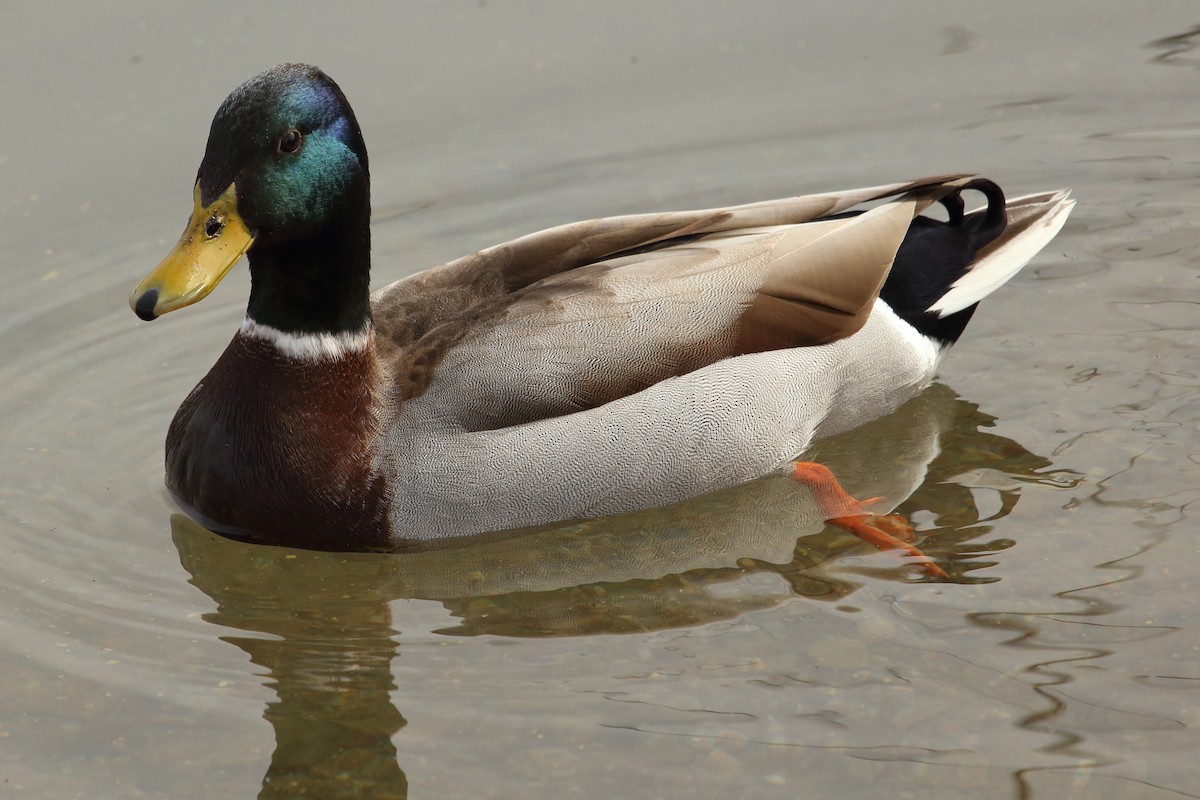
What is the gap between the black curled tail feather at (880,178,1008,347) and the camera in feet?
22.5

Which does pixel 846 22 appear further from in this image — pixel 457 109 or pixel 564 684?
pixel 564 684

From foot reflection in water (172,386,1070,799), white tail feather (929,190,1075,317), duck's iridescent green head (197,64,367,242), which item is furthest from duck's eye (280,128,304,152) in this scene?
white tail feather (929,190,1075,317)

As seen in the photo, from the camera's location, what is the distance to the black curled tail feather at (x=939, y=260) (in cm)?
686

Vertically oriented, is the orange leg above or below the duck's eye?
below

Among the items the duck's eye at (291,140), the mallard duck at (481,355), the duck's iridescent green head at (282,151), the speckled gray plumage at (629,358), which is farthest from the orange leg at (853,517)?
the duck's eye at (291,140)

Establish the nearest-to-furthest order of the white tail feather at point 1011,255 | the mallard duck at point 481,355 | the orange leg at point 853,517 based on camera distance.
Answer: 1. the mallard duck at point 481,355
2. the orange leg at point 853,517
3. the white tail feather at point 1011,255

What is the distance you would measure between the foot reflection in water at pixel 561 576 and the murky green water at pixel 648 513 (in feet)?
0.06

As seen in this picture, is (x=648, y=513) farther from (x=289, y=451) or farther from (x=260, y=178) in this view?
(x=260, y=178)

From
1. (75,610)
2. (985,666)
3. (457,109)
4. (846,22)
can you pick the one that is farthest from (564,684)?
(846,22)

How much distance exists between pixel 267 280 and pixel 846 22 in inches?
199

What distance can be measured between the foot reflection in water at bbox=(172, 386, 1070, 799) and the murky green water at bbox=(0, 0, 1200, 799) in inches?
0.7

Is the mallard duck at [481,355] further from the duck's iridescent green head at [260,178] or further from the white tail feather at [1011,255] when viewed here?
the white tail feather at [1011,255]

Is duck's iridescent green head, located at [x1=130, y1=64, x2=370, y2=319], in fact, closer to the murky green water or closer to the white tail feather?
the murky green water

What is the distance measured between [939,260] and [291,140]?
2843 mm
